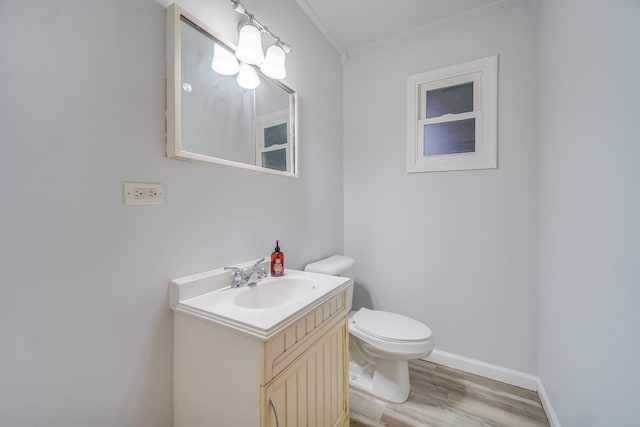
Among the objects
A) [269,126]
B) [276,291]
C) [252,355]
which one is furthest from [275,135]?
[252,355]

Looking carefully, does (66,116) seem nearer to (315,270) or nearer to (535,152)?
(315,270)

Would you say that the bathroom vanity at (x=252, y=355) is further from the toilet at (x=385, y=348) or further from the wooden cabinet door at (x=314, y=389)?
the toilet at (x=385, y=348)

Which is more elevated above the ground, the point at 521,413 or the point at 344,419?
the point at 344,419

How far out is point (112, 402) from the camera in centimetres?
Answer: 81

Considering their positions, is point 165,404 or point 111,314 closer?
point 111,314

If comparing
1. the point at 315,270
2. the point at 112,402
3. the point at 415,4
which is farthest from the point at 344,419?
the point at 415,4

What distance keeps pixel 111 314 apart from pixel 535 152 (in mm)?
2317

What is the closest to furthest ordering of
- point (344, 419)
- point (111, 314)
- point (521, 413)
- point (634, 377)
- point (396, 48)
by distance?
point (634, 377) < point (111, 314) < point (344, 419) < point (521, 413) < point (396, 48)

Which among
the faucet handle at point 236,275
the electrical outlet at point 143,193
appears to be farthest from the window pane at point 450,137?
the electrical outlet at point 143,193

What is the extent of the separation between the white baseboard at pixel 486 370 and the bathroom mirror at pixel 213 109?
178 cm

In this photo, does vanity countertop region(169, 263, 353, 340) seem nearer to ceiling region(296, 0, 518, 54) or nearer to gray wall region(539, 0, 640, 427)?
gray wall region(539, 0, 640, 427)

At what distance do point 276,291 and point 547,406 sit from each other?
165 cm

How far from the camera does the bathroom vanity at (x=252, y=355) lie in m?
0.77

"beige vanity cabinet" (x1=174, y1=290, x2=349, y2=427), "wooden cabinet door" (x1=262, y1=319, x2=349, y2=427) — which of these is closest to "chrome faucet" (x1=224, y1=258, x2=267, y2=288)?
"beige vanity cabinet" (x1=174, y1=290, x2=349, y2=427)
